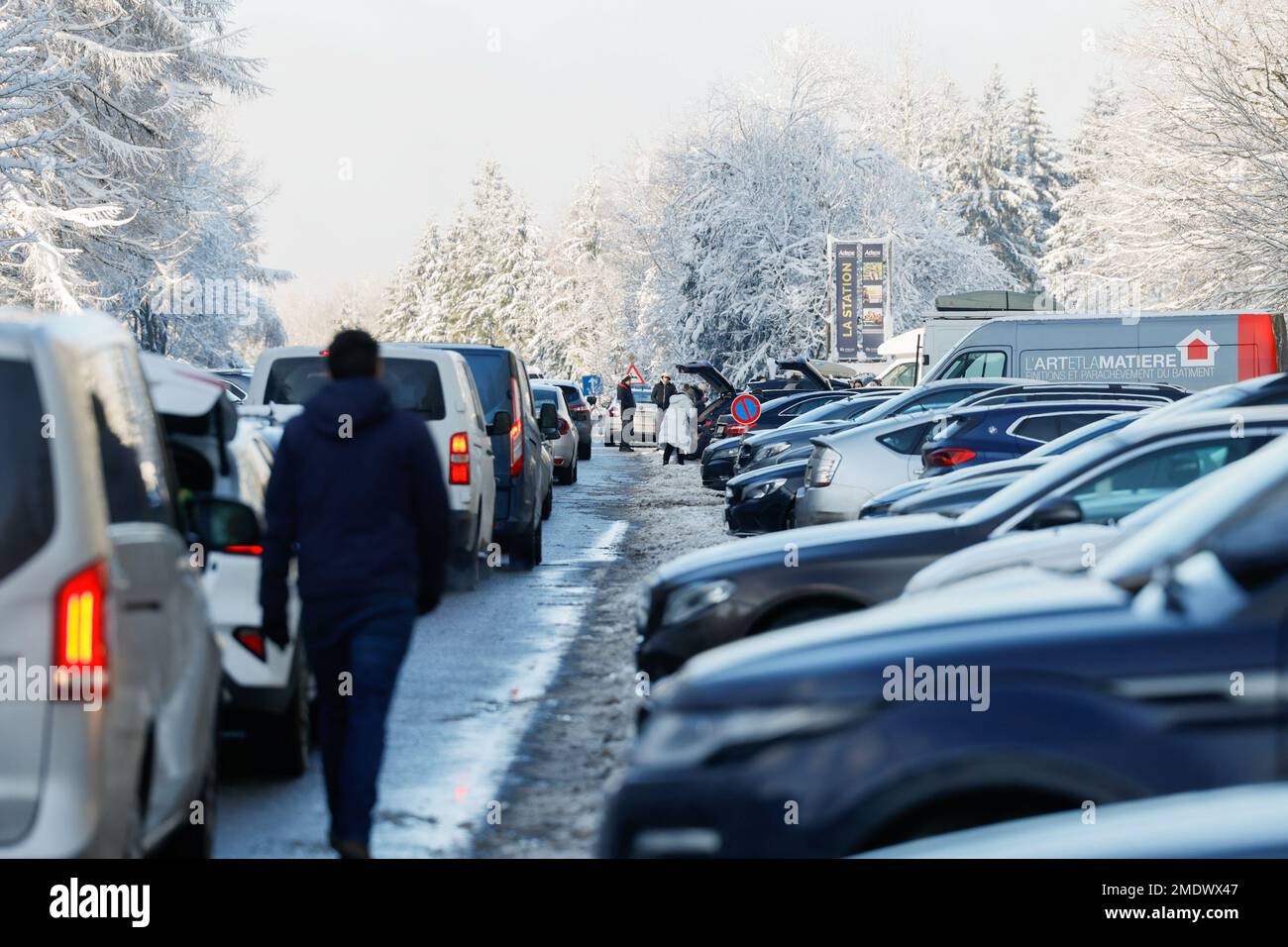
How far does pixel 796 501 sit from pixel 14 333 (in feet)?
40.0

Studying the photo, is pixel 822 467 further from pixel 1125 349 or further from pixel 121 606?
pixel 121 606

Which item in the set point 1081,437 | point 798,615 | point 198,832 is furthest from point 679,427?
point 198,832

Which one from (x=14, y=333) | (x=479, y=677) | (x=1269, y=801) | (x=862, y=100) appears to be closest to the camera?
(x=1269, y=801)

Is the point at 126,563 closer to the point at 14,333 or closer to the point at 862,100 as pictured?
the point at 14,333

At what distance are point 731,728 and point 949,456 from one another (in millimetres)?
10787

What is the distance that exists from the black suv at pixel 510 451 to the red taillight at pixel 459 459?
63.9 inches

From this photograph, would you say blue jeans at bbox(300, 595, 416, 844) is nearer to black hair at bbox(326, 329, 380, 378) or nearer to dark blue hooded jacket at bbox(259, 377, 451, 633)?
dark blue hooded jacket at bbox(259, 377, 451, 633)

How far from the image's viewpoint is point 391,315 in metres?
148

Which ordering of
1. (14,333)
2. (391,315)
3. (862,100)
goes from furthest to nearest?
1. (391,315)
2. (862,100)
3. (14,333)

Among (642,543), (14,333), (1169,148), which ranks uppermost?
(1169,148)

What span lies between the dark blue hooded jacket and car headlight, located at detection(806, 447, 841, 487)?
32.6 ft

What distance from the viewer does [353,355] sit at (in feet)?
20.2
